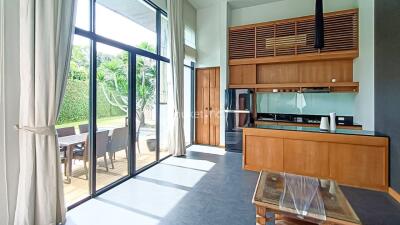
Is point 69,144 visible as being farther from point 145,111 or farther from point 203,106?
point 203,106

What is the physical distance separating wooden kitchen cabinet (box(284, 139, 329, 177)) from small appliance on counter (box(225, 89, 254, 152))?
172 cm

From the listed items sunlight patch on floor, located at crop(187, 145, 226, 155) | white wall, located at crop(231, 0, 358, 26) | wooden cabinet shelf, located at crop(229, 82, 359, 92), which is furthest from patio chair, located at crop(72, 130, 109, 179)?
white wall, located at crop(231, 0, 358, 26)

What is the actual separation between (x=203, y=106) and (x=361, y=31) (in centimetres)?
416

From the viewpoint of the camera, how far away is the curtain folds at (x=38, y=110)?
2059 millimetres

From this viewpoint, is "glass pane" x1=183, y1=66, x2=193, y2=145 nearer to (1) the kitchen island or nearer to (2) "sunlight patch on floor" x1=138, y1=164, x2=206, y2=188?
(2) "sunlight patch on floor" x1=138, y1=164, x2=206, y2=188

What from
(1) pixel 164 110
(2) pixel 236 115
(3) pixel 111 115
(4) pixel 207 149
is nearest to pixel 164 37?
(1) pixel 164 110

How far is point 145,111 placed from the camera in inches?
169

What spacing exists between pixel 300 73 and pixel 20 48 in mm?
5370

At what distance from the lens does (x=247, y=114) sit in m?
5.52

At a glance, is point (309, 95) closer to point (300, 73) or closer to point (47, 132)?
point (300, 73)

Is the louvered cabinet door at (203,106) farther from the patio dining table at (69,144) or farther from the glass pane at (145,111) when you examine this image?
the patio dining table at (69,144)

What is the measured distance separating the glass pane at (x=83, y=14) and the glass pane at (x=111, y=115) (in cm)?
31

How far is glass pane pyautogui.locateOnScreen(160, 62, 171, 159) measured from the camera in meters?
4.89

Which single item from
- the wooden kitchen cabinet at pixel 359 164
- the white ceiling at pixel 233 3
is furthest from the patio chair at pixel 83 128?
the white ceiling at pixel 233 3
